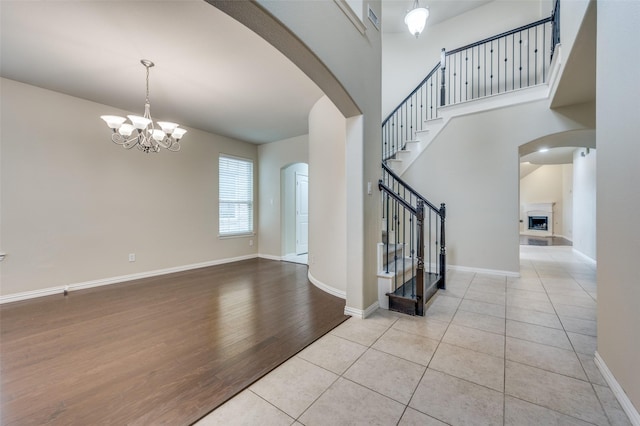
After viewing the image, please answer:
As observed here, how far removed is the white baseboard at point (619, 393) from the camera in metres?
1.24

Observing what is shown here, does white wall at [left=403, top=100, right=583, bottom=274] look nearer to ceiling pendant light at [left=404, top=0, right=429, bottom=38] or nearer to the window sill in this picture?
ceiling pendant light at [left=404, top=0, right=429, bottom=38]

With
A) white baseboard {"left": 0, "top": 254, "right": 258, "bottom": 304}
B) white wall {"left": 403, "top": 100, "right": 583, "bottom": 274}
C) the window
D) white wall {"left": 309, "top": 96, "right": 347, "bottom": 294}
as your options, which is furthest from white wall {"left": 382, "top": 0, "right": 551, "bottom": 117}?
white baseboard {"left": 0, "top": 254, "right": 258, "bottom": 304}

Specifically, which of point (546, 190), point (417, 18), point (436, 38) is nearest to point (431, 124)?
point (417, 18)

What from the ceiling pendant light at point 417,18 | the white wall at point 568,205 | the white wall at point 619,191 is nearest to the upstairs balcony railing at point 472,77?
the ceiling pendant light at point 417,18

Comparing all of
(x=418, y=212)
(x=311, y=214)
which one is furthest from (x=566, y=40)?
(x=311, y=214)

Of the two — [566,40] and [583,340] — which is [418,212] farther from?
[566,40]

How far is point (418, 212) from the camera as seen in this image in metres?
2.67

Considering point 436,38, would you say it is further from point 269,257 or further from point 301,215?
point 269,257

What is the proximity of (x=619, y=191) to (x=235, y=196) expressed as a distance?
18.5 ft

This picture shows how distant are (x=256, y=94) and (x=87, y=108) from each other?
2.57 metres

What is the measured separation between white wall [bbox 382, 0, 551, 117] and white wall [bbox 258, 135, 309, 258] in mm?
2511

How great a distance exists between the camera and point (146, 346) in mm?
2068

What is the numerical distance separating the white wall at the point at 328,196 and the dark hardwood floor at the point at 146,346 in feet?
1.19

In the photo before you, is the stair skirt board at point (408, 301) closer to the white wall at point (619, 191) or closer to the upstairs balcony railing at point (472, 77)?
the white wall at point (619, 191)
